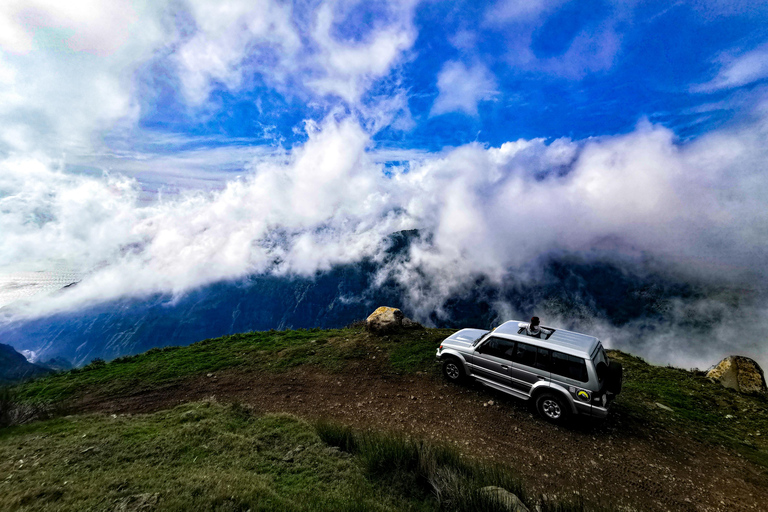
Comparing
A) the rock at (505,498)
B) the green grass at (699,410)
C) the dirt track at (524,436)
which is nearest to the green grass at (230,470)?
the rock at (505,498)

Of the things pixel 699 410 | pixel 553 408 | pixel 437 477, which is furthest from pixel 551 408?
pixel 699 410

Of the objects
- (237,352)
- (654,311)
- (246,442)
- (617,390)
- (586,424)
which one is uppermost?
(617,390)

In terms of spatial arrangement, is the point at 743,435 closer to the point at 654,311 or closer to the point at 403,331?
the point at 403,331

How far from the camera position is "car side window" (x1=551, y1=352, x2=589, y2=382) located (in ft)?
24.7

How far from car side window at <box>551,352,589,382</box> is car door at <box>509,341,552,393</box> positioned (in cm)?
18

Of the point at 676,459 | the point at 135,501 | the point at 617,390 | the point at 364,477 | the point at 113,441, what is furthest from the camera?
the point at 617,390

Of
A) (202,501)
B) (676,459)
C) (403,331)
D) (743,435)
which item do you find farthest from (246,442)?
(743,435)

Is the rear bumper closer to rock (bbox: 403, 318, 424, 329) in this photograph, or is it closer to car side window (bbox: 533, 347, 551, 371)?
car side window (bbox: 533, 347, 551, 371)

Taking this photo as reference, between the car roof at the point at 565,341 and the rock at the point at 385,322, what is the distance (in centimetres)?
618

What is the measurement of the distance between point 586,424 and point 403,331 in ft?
27.0

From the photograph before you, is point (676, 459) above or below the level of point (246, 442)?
below

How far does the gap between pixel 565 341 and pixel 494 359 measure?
2.14 m

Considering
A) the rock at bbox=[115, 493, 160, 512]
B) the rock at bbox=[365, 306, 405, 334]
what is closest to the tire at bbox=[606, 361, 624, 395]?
the rock at bbox=[365, 306, 405, 334]

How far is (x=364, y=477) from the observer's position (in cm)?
557
